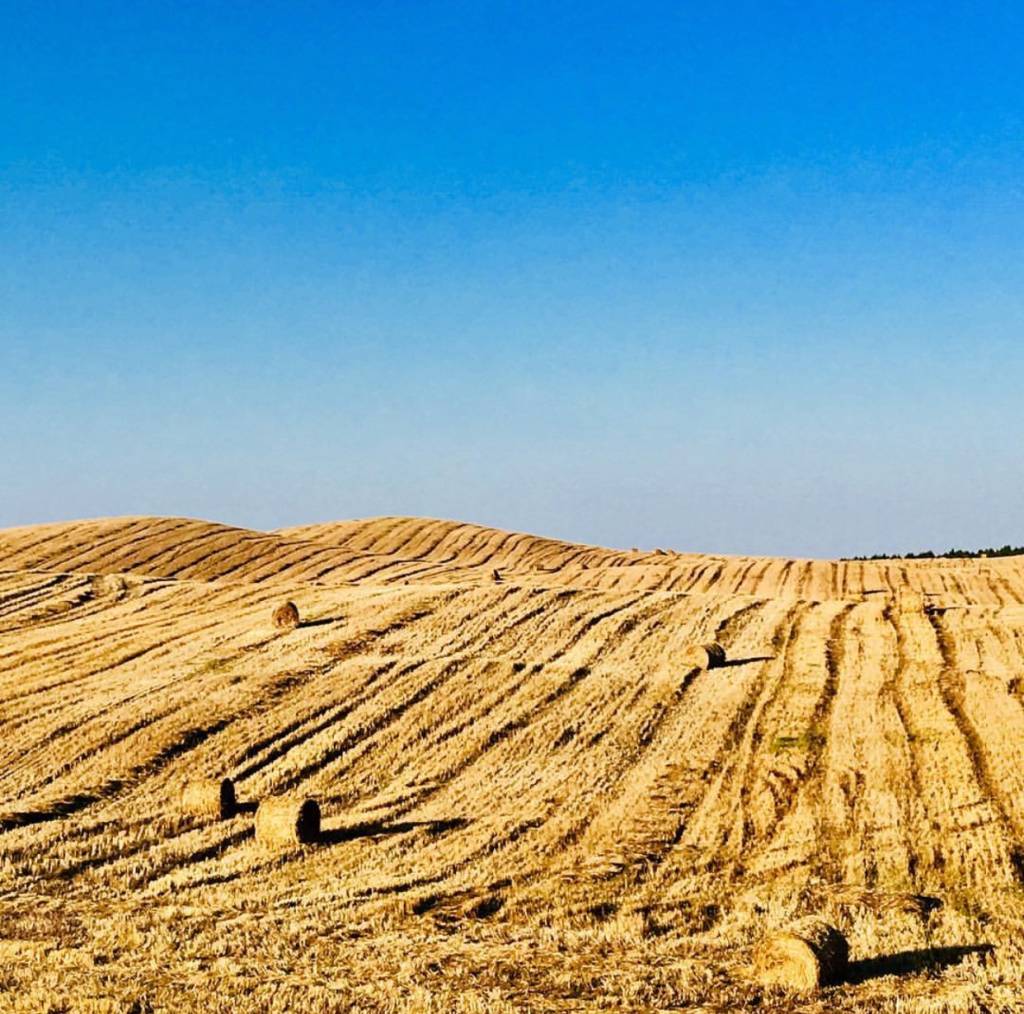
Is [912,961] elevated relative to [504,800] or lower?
elevated

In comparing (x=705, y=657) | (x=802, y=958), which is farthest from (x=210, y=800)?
(x=705, y=657)

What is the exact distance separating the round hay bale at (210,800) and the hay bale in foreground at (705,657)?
1344 centimetres

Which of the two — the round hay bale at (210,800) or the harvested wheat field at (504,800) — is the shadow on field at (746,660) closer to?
the harvested wheat field at (504,800)

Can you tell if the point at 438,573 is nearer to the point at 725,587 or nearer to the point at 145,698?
the point at 725,587

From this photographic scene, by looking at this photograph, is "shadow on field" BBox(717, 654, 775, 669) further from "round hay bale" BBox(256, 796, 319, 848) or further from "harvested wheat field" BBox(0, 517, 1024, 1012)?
"round hay bale" BBox(256, 796, 319, 848)

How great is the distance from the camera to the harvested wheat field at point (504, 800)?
11.9 meters

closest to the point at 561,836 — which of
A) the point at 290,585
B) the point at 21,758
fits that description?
the point at 21,758

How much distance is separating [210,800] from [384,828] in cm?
278

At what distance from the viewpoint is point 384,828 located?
18781 millimetres

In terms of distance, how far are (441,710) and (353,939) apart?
41.8 ft

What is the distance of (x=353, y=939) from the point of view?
13.1 meters

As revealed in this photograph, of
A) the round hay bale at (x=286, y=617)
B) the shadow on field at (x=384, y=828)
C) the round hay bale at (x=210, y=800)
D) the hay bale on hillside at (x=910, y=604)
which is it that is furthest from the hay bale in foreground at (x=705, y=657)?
the round hay bale at (x=210, y=800)

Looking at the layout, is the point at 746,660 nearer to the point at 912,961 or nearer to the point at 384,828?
the point at 384,828

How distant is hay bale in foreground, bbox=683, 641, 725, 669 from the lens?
2948 cm
